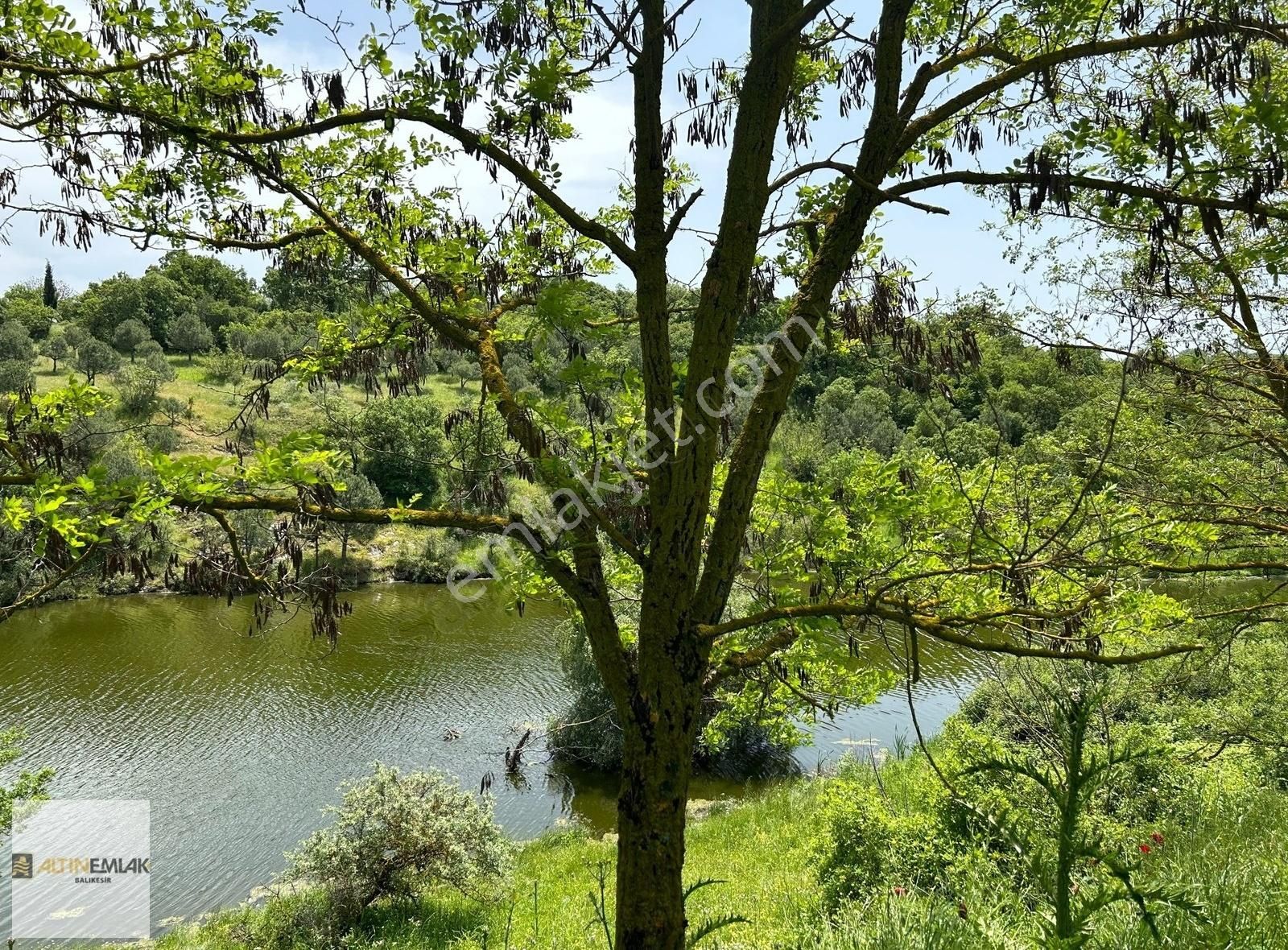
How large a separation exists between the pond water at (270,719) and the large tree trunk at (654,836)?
721 centimetres

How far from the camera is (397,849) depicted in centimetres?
1065

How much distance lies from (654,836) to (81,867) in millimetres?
14969

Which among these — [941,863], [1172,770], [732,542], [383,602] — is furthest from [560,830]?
[383,602]

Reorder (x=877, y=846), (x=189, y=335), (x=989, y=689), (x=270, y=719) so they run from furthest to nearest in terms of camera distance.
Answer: (x=189, y=335)
(x=270, y=719)
(x=989, y=689)
(x=877, y=846)

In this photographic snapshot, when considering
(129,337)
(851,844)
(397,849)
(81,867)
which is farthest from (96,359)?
(851,844)

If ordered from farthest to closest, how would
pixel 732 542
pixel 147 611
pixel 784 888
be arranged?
pixel 147 611 < pixel 784 888 < pixel 732 542

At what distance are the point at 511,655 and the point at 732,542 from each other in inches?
890

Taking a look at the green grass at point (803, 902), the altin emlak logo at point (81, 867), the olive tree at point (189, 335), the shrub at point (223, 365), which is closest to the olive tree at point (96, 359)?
the shrub at point (223, 365)

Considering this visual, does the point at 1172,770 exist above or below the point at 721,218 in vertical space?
below

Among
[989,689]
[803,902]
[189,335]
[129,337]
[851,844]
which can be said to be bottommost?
[989,689]

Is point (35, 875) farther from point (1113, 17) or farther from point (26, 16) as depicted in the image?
point (1113, 17)

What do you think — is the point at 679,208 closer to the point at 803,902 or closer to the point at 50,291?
the point at 803,902

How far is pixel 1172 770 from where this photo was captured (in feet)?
31.4

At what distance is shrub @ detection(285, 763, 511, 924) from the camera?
1023cm
